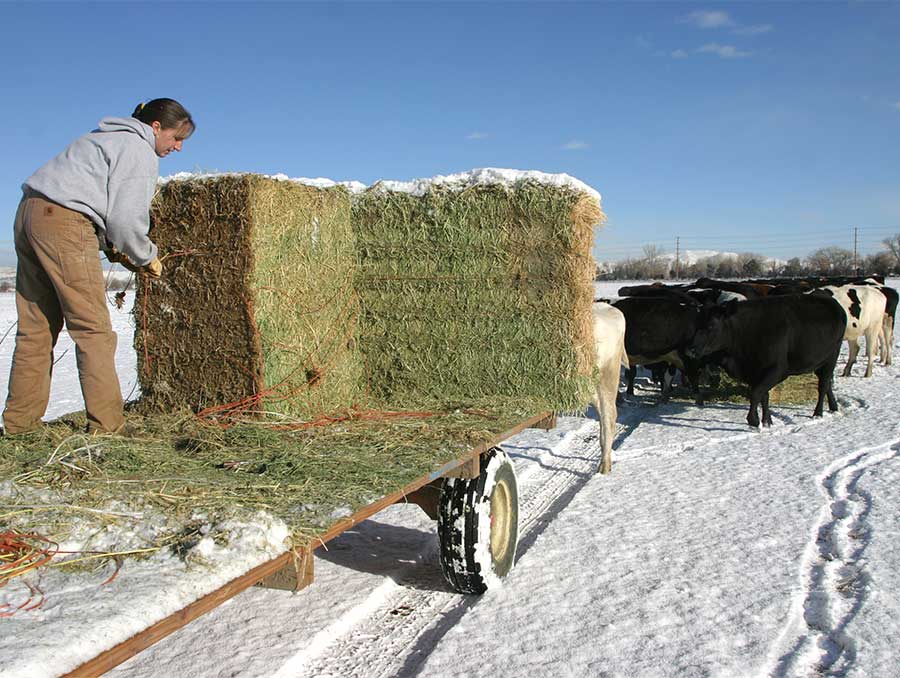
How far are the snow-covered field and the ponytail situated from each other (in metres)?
2.50

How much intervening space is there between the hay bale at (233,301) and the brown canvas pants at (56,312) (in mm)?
856

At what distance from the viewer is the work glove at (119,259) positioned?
3.99 m

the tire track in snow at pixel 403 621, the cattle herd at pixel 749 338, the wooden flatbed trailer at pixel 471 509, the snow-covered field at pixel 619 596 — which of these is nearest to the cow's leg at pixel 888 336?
the cattle herd at pixel 749 338

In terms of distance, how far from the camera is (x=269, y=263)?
472cm

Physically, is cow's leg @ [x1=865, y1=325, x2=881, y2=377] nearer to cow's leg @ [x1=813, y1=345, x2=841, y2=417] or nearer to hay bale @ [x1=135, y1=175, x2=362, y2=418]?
cow's leg @ [x1=813, y1=345, x2=841, y2=417]

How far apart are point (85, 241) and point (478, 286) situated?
259 cm

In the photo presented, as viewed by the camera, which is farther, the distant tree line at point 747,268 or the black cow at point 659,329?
the distant tree line at point 747,268

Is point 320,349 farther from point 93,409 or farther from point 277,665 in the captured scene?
point 277,665

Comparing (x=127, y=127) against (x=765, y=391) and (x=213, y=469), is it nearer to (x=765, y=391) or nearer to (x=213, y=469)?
(x=213, y=469)

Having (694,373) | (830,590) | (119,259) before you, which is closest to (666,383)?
(694,373)

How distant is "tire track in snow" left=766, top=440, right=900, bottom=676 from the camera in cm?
335

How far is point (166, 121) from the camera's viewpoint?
3.90 metres

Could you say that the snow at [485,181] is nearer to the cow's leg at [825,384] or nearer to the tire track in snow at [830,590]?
the tire track in snow at [830,590]

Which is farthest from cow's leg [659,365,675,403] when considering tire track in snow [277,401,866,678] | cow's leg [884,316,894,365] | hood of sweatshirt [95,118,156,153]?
hood of sweatshirt [95,118,156,153]
